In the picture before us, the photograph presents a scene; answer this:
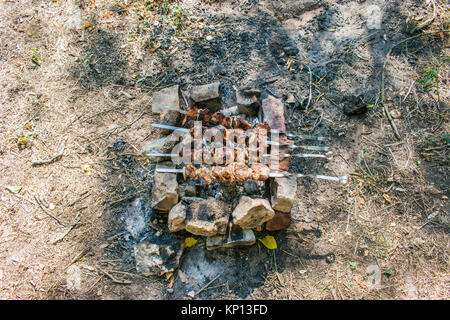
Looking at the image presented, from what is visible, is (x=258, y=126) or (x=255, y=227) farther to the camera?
(x=258, y=126)

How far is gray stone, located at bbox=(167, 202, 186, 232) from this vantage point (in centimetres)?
263

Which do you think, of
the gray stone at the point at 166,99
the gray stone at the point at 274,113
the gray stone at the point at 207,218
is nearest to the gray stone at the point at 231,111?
the gray stone at the point at 274,113

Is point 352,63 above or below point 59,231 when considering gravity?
above

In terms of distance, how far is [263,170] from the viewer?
2.72 meters

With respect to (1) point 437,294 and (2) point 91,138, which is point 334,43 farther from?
(2) point 91,138

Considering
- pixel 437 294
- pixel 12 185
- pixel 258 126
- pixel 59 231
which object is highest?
pixel 258 126

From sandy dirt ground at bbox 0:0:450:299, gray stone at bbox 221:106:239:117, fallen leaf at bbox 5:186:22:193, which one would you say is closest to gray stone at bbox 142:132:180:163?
sandy dirt ground at bbox 0:0:450:299

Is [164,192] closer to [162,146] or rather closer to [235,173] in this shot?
[162,146]

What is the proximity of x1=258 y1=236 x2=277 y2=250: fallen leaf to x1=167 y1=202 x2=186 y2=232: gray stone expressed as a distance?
2.61ft

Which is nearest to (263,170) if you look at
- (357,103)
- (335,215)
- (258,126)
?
(258,126)

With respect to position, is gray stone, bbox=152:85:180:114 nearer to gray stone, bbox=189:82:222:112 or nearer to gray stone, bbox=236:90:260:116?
gray stone, bbox=189:82:222:112

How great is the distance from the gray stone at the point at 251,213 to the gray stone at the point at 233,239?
0.06 meters

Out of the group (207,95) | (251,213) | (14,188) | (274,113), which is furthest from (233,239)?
(14,188)

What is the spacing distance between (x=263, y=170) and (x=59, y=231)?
2.18m
